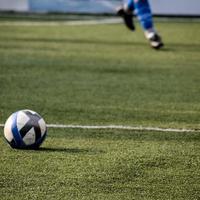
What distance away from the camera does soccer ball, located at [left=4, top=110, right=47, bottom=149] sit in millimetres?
7004

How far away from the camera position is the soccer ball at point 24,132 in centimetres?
700

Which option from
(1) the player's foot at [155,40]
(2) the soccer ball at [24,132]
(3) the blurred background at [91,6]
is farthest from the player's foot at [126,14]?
(2) the soccer ball at [24,132]

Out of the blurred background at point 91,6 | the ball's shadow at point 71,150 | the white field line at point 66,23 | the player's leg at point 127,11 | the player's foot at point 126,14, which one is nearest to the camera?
the ball's shadow at point 71,150

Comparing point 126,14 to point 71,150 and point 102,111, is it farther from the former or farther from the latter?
point 71,150

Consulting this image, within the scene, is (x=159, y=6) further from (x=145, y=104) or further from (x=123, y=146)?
(x=123, y=146)

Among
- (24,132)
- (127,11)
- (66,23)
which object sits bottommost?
(66,23)

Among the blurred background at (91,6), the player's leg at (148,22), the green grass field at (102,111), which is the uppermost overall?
the green grass field at (102,111)

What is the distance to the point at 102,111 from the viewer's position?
9266 mm

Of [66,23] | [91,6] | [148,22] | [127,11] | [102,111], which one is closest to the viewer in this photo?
[102,111]

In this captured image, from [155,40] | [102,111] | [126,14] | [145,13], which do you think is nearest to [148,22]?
[145,13]

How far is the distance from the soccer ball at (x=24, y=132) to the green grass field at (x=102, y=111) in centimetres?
9

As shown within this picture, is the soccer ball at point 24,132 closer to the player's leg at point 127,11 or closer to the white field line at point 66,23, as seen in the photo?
the player's leg at point 127,11

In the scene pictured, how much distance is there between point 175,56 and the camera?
50.0ft

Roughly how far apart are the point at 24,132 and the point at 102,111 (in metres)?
2.32
